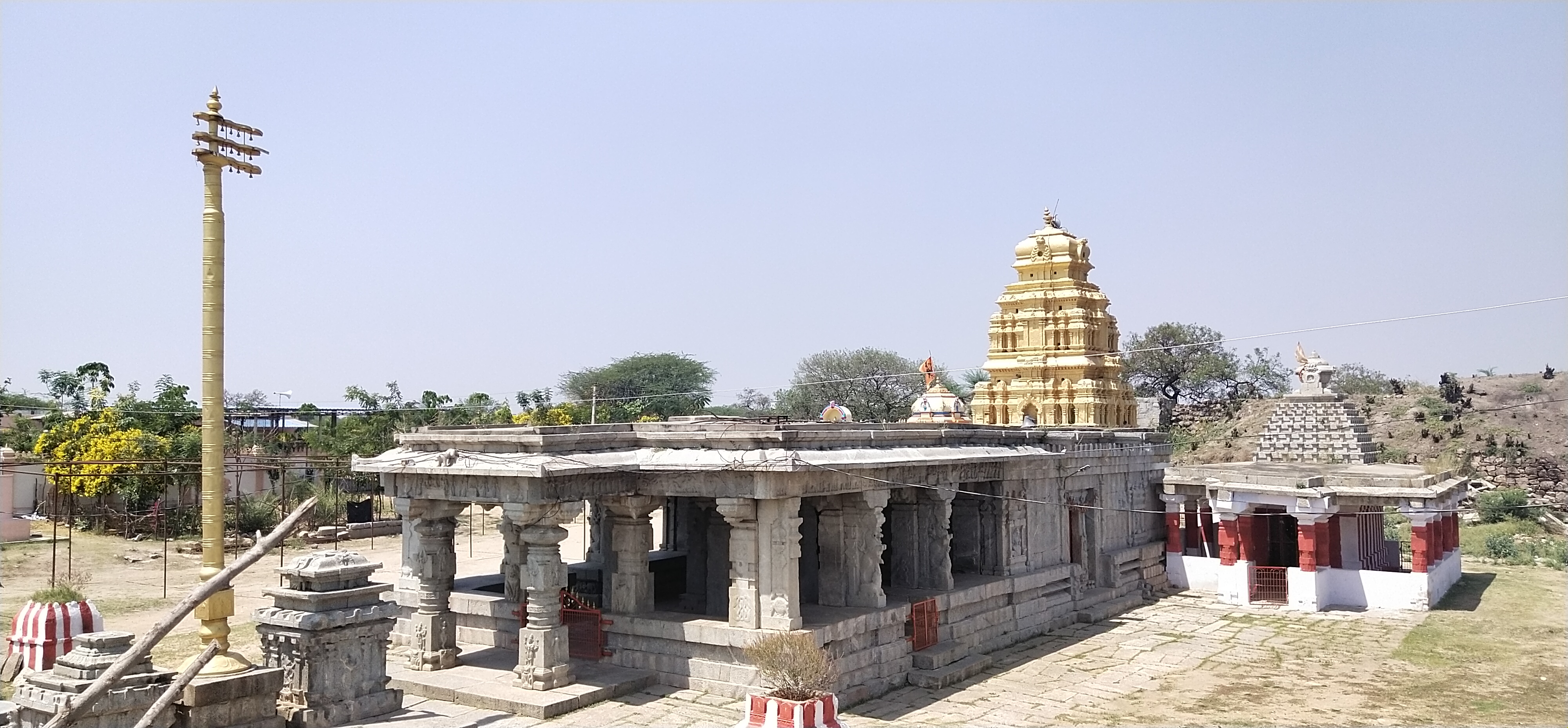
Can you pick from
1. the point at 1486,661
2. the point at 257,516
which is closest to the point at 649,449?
the point at 1486,661

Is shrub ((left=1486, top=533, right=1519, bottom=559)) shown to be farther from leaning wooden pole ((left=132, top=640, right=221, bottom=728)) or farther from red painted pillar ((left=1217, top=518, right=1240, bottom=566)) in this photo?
leaning wooden pole ((left=132, top=640, right=221, bottom=728))

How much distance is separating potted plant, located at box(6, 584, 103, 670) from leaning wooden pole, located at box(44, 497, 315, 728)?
312 centimetres

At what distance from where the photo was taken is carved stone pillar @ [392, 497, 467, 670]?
15625 mm

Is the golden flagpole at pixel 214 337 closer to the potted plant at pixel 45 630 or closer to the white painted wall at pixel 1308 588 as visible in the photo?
the potted plant at pixel 45 630

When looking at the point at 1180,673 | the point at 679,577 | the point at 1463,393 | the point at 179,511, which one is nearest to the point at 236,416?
the point at 179,511

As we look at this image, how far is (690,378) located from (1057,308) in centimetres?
4677

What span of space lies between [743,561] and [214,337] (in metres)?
7.30

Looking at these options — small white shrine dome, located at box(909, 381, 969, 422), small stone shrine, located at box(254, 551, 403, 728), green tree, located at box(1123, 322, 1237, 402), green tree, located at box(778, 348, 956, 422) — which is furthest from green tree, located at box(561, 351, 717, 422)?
small stone shrine, located at box(254, 551, 403, 728)

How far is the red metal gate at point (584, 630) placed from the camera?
53.2 ft

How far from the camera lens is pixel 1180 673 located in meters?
17.8

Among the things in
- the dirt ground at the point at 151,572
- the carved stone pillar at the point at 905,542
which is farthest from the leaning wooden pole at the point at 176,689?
the carved stone pillar at the point at 905,542

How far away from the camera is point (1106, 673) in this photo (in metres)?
17.7

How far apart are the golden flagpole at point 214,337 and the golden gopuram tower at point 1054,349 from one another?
21144 millimetres

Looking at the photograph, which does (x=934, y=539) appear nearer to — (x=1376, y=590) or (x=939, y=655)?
(x=939, y=655)
